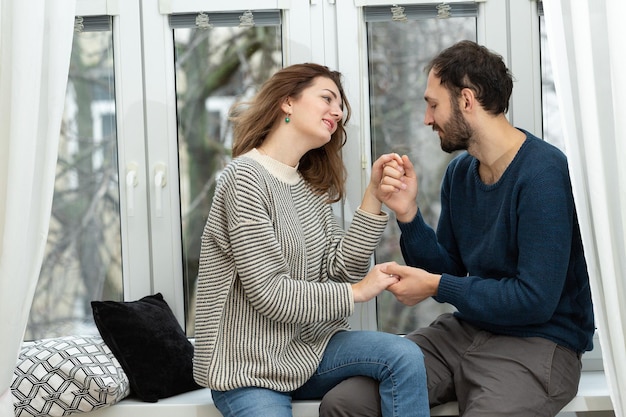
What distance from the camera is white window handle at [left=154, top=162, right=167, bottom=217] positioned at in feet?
9.11

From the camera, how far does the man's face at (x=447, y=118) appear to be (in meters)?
2.38

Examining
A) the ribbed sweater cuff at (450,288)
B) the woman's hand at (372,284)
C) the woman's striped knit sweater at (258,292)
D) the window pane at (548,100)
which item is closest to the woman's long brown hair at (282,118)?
the woman's striped knit sweater at (258,292)

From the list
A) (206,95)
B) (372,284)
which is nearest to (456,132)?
(372,284)

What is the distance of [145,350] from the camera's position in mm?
2475

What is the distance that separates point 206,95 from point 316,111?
605 millimetres

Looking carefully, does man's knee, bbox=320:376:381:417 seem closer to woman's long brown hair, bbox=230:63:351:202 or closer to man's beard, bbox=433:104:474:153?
woman's long brown hair, bbox=230:63:351:202

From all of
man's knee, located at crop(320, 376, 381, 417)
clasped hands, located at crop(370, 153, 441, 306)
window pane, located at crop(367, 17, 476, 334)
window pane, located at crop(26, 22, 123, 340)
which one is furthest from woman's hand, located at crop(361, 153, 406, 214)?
window pane, located at crop(26, 22, 123, 340)

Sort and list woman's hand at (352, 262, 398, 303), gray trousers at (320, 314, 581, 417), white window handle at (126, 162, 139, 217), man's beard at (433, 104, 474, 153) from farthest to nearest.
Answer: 1. white window handle at (126, 162, 139, 217)
2. man's beard at (433, 104, 474, 153)
3. woman's hand at (352, 262, 398, 303)
4. gray trousers at (320, 314, 581, 417)

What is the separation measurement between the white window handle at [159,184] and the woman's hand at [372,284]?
0.81 meters

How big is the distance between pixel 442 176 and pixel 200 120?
85 centimetres

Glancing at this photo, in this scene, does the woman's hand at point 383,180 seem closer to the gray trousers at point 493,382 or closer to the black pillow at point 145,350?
the gray trousers at point 493,382

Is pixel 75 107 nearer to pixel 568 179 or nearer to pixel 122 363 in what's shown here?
pixel 122 363

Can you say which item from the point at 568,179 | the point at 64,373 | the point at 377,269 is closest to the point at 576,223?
the point at 568,179

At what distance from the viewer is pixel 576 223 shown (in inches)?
89.7
